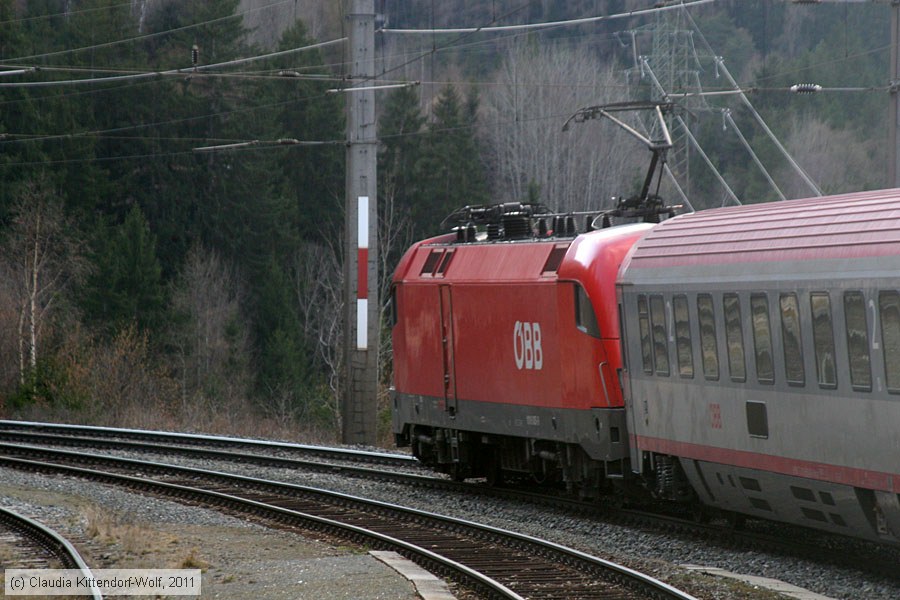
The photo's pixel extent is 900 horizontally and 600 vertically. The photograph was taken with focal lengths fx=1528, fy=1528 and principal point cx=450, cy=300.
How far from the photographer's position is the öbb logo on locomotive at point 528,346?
17.7 metres

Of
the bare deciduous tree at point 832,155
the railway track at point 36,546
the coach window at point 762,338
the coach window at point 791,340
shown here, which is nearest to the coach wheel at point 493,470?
the railway track at point 36,546

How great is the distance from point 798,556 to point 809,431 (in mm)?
1458

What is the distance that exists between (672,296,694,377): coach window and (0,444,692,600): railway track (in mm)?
2198

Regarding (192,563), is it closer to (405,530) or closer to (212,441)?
(405,530)

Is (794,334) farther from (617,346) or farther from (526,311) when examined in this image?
(526,311)

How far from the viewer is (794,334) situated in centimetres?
1272

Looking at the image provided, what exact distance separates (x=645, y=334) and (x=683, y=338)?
818 millimetres

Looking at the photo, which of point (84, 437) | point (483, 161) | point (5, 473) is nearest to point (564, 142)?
point (483, 161)

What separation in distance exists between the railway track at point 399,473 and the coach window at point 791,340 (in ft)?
5.25

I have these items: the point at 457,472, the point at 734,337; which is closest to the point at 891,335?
the point at 734,337

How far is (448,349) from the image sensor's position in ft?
65.5

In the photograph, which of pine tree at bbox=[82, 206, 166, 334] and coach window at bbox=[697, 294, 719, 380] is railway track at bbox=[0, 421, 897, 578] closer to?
coach window at bbox=[697, 294, 719, 380]

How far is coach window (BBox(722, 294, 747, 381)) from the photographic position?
44.7ft

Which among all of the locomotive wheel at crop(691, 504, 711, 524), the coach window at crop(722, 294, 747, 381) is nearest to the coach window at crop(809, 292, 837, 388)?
the coach window at crop(722, 294, 747, 381)
